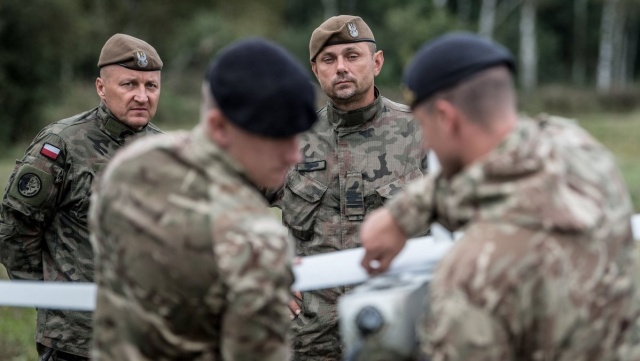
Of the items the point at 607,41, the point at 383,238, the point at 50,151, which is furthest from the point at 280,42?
the point at 383,238

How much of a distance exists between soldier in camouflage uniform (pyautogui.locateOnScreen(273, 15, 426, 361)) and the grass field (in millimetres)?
3324

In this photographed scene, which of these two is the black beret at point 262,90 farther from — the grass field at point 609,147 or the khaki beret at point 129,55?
the grass field at point 609,147

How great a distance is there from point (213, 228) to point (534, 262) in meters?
0.83

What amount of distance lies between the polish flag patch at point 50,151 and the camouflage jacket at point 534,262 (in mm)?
3170

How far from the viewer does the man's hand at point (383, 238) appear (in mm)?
3186

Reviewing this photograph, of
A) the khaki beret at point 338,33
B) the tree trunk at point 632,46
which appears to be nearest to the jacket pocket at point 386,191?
the khaki beret at point 338,33

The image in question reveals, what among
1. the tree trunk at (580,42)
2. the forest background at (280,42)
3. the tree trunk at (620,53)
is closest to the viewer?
the forest background at (280,42)

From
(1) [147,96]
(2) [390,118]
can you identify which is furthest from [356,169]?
(1) [147,96]

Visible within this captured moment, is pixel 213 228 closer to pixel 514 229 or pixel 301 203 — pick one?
pixel 514 229

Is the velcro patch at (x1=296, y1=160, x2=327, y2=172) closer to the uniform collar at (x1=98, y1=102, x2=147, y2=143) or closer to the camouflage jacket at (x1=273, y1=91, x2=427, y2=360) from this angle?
the camouflage jacket at (x1=273, y1=91, x2=427, y2=360)

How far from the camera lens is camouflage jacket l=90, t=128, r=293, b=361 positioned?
8.96 feet

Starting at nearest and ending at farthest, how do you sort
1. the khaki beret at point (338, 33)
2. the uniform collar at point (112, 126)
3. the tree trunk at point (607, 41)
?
1. the uniform collar at point (112, 126)
2. the khaki beret at point (338, 33)
3. the tree trunk at point (607, 41)

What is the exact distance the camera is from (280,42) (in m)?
50.8

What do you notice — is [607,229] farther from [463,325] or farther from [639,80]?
[639,80]
